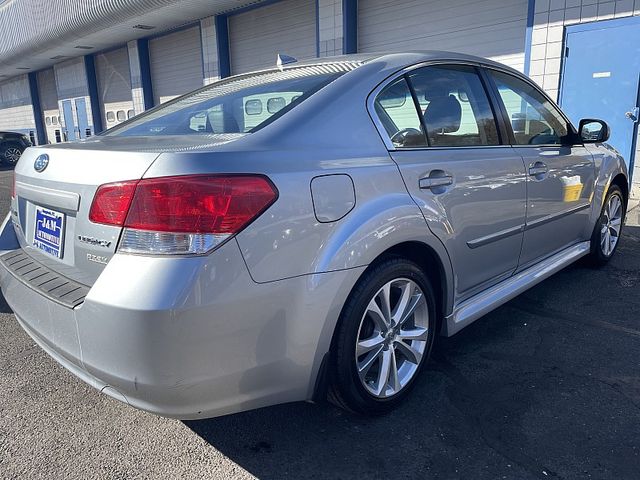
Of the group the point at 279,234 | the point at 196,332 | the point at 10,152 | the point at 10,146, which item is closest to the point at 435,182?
the point at 279,234

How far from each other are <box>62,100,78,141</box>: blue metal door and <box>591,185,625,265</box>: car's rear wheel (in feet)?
73.8

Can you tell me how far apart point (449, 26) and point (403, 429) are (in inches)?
331

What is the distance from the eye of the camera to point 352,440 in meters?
2.15

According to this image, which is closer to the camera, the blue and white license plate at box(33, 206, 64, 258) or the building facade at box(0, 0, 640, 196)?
the blue and white license plate at box(33, 206, 64, 258)

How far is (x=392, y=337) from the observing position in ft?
7.52

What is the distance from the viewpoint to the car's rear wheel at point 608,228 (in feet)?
13.6

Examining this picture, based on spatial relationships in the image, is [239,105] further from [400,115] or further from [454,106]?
[454,106]

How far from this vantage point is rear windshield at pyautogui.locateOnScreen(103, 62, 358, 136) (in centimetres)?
217

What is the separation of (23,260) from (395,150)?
173 centimetres

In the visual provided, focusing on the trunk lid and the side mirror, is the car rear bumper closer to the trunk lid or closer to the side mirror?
the trunk lid

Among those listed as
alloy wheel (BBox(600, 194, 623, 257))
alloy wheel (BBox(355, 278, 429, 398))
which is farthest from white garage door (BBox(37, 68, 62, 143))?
alloy wheel (BBox(355, 278, 429, 398))

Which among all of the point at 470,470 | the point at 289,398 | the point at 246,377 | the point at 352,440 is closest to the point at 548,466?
the point at 470,470

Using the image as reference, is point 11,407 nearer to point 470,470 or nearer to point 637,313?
point 470,470

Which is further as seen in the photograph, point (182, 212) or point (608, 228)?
point (608, 228)
